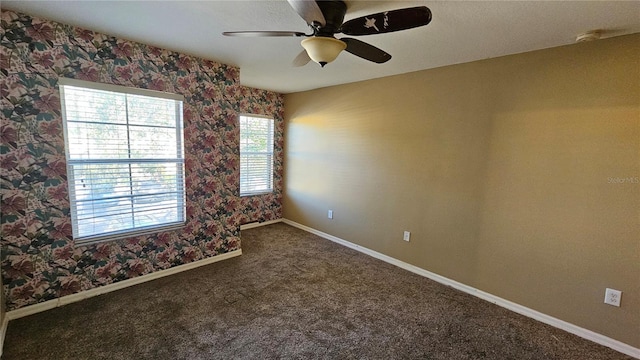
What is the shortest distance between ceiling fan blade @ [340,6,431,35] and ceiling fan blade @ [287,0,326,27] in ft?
0.69

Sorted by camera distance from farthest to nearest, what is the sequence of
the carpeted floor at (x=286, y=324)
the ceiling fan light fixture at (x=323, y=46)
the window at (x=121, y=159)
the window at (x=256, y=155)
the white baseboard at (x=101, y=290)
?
the window at (x=256, y=155), the window at (x=121, y=159), the white baseboard at (x=101, y=290), the carpeted floor at (x=286, y=324), the ceiling fan light fixture at (x=323, y=46)

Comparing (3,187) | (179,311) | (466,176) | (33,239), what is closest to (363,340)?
(179,311)

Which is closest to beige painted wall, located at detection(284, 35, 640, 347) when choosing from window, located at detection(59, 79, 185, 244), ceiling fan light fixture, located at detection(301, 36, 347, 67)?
ceiling fan light fixture, located at detection(301, 36, 347, 67)

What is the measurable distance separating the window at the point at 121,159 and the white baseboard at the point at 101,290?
0.46 m

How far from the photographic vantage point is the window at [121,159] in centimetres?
237

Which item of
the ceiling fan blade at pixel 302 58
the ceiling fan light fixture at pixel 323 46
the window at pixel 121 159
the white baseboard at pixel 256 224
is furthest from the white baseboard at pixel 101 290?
the ceiling fan light fixture at pixel 323 46

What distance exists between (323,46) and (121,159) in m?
2.19

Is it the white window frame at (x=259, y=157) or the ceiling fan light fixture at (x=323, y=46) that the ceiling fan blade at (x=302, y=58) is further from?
the white window frame at (x=259, y=157)

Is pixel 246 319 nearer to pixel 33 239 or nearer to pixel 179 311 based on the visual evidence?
pixel 179 311

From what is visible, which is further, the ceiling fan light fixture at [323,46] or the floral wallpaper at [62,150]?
the floral wallpaper at [62,150]

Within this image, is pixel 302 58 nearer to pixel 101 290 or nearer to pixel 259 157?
pixel 101 290

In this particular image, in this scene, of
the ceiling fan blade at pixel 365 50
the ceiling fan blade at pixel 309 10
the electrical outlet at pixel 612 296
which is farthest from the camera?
the electrical outlet at pixel 612 296

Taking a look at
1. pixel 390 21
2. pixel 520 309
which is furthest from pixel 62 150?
pixel 520 309

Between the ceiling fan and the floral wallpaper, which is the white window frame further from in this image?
the ceiling fan
